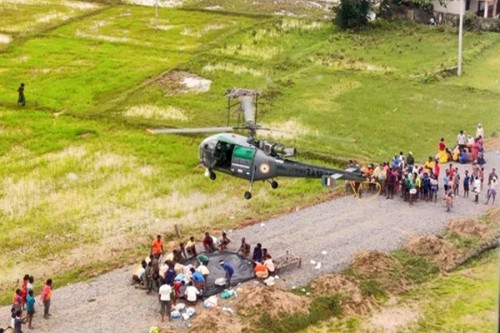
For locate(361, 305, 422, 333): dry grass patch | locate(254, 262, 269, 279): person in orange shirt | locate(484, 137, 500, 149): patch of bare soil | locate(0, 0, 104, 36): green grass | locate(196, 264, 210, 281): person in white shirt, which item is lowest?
locate(361, 305, 422, 333): dry grass patch

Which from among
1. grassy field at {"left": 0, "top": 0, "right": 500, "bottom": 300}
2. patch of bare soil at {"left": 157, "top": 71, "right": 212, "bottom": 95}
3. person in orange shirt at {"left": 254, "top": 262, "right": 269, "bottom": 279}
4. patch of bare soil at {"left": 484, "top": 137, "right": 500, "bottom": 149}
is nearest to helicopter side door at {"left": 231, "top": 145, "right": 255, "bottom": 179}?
grassy field at {"left": 0, "top": 0, "right": 500, "bottom": 300}

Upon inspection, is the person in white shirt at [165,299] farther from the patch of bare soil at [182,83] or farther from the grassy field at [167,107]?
the patch of bare soil at [182,83]

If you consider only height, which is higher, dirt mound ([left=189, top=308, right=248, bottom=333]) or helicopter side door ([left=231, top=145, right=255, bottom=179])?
helicopter side door ([left=231, top=145, right=255, bottom=179])

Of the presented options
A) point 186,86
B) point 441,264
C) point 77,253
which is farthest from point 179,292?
point 186,86

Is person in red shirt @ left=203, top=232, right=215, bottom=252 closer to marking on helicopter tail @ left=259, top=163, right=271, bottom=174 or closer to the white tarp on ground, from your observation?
marking on helicopter tail @ left=259, top=163, right=271, bottom=174

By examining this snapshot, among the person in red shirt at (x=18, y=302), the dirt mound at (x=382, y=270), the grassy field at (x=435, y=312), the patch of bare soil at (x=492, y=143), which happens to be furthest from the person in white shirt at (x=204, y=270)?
the patch of bare soil at (x=492, y=143)

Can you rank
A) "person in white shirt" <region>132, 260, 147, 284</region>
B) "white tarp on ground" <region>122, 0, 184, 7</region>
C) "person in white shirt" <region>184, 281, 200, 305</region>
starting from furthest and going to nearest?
"white tarp on ground" <region>122, 0, 184, 7</region> → "person in white shirt" <region>132, 260, 147, 284</region> → "person in white shirt" <region>184, 281, 200, 305</region>

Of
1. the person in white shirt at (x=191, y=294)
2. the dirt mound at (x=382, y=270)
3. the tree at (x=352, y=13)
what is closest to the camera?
the person in white shirt at (x=191, y=294)

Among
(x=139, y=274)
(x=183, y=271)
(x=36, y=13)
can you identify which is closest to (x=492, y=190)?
(x=183, y=271)
